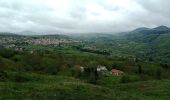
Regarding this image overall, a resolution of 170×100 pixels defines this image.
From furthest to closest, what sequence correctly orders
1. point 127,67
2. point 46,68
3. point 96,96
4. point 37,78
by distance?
point 127,67 → point 46,68 → point 37,78 → point 96,96

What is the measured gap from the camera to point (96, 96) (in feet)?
178

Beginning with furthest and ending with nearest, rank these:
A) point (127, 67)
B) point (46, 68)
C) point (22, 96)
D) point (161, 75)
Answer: point (127, 67)
point (161, 75)
point (46, 68)
point (22, 96)

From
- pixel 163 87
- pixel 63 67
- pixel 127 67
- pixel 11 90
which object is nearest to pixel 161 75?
pixel 127 67

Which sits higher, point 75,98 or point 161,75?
point 75,98

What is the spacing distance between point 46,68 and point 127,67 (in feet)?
161

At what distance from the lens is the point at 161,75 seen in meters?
134

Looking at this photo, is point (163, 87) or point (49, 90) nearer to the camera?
point (49, 90)

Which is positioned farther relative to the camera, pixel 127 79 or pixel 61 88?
pixel 127 79

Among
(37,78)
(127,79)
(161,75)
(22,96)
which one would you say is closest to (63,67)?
(127,79)

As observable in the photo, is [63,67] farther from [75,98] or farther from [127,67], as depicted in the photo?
[75,98]

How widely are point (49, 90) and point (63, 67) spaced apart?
243ft

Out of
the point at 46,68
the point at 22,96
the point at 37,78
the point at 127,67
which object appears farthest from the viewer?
the point at 127,67

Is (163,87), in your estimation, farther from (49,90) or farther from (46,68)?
(46,68)

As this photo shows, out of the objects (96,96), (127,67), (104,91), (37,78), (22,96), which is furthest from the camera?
(127,67)
